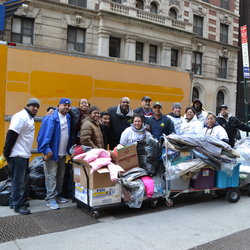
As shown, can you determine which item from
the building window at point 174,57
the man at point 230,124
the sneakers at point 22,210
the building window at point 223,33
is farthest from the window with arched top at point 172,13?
the sneakers at point 22,210

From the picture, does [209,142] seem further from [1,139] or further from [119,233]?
[1,139]

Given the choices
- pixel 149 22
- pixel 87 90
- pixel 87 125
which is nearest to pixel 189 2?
pixel 149 22

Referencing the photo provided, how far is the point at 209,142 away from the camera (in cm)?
488

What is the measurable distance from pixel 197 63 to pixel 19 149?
2209 centimetres

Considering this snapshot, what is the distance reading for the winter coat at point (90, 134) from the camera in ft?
15.1

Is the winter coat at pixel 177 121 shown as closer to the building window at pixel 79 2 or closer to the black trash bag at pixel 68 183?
the black trash bag at pixel 68 183

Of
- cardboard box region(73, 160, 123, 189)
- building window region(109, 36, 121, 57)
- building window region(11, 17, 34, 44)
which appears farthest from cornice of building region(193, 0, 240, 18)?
cardboard box region(73, 160, 123, 189)

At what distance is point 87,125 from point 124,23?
1574 centimetres

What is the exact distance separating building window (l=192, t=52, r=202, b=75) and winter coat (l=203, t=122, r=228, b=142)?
19.1 m

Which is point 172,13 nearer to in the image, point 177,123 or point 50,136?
point 177,123

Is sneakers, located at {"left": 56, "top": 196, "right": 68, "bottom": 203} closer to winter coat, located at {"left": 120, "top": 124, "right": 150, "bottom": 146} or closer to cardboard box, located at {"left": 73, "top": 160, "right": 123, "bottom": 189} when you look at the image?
cardboard box, located at {"left": 73, "top": 160, "right": 123, "bottom": 189}

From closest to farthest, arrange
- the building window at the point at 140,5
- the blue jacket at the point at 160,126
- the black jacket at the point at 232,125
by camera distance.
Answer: the blue jacket at the point at 160,126 → the black jacket at the point at 232,125 → the building window at the point at 140,5

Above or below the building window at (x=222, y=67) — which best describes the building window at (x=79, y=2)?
above

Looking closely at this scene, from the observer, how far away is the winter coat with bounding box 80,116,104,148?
4.61 metres
